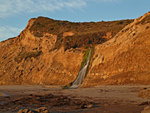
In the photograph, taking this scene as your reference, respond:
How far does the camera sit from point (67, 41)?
40469 mm

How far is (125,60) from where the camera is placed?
947 inches

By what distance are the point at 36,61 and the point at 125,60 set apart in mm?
23111

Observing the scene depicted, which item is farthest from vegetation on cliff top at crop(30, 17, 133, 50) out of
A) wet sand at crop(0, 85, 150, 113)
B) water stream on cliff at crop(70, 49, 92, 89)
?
wet sand at crop(0, 85, 150, 113)

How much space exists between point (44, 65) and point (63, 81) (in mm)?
7869

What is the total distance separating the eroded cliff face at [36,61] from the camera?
35.1m

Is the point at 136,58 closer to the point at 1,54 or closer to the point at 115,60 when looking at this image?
the point at 115,60

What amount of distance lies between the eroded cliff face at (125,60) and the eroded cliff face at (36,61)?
6770 mm

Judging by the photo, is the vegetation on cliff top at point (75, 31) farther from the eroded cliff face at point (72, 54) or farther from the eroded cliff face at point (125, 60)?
the eroded cliff face at point (125, 60)

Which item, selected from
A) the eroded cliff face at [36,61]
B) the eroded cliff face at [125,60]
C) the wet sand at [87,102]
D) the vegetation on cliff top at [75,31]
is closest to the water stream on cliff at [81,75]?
the eroded cliff face at [125,60]

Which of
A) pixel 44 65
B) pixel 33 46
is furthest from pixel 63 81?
pixel 33 46

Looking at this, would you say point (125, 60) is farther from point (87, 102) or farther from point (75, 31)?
point (75, 31)

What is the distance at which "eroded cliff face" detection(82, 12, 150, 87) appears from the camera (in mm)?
21750

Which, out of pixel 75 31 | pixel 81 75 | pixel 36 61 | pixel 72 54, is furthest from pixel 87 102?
pixel 75 31

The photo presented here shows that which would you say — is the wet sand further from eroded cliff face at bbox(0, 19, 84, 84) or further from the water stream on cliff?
eroded cliff face at bbox(0, 19, 84, 84)
